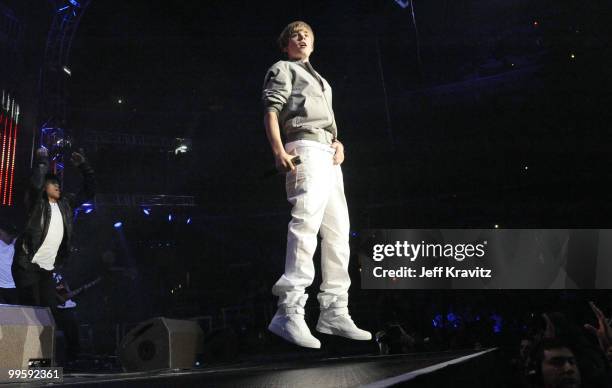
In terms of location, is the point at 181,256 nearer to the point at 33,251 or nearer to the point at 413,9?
the point at 413,9

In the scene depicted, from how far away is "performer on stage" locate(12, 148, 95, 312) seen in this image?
12.2 ft

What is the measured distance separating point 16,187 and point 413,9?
14.5 feet

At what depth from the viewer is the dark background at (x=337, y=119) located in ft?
21.8

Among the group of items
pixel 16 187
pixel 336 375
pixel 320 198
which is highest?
pixel 16 187

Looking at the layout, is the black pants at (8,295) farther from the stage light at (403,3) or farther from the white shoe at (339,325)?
the stage light at (403,3)

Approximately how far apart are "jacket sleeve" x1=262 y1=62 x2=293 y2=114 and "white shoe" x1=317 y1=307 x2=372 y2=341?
94 cm

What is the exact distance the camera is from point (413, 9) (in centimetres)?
640

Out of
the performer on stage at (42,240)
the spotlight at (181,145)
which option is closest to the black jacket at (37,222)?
the performer on stage at (42,240)

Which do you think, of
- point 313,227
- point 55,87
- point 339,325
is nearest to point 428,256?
point 339,325

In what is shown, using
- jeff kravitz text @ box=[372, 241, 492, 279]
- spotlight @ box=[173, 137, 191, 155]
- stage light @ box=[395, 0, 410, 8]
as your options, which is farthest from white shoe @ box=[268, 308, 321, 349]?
spotlight @ box=[173, 137, 191, 155]

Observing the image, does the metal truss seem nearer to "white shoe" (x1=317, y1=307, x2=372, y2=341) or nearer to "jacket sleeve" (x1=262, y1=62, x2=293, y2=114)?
"jacket sleeve" (x1=262, y1=62, x2=293, y2=114)

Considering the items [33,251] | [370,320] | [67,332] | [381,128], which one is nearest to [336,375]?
[33,251]

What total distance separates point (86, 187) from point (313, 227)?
1861 mm

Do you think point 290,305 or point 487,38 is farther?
point 487,38
